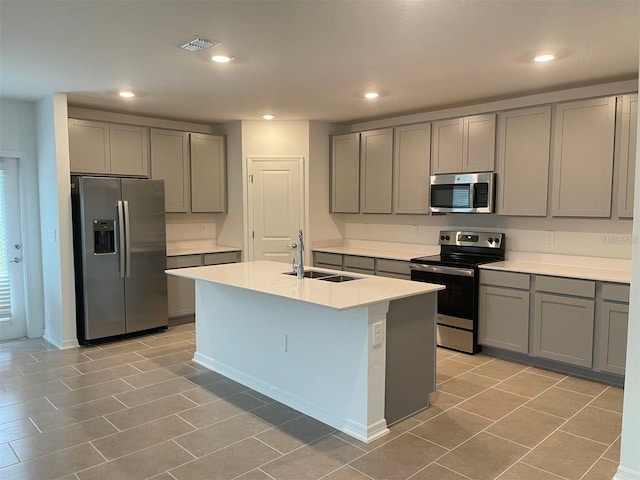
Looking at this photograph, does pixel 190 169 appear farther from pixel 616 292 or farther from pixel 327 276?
pixel 616 292

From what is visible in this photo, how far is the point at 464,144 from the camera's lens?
4.86 metres

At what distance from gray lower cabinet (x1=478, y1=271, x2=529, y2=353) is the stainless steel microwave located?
0.72m

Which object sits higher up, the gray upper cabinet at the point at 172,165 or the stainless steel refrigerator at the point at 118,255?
the gray upper cabinet at the point at 172,165

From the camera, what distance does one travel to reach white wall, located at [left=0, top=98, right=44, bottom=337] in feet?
15.9

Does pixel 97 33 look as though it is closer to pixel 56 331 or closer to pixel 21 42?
pixel 21 42

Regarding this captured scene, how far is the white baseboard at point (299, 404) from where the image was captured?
2.93m

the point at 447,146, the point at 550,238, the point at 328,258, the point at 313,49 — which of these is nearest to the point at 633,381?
the point at 550,238

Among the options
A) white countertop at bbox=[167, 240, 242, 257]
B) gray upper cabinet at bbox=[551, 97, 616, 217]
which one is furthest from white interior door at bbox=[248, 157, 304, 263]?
gray upper cabinet at bbox=[551, 97, 616, 217]

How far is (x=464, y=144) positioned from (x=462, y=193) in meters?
0.51

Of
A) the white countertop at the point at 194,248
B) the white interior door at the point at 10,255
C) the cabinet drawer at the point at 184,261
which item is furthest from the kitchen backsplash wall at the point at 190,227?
the white interior door at the point at 10,255

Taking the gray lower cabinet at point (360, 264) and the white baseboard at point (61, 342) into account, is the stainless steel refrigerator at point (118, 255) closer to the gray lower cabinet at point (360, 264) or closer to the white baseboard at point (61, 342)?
the white baseboard at point (61, 342)

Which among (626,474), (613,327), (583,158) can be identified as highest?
(583,158)

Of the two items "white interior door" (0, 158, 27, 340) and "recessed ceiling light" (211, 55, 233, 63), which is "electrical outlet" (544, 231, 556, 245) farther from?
"white interior door" (0, 158, 27, 340)

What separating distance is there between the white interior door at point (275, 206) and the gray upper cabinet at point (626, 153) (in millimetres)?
3436
